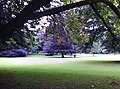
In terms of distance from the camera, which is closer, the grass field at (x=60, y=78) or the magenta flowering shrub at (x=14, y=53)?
the grass field at (x=60, y=78)

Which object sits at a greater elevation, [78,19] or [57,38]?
[78,19]

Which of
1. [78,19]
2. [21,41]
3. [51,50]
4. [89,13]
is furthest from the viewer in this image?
[51,50]

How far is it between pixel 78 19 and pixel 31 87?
6616 millimetres

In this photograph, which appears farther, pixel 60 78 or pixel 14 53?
pixel 14 53

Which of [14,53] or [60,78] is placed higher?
[14,53]

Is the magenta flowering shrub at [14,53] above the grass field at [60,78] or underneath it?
above

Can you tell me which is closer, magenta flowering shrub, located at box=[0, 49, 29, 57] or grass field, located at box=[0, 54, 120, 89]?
grass field, located at box=[0, 54, 120, 89]

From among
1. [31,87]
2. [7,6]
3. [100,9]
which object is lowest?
[31,87]

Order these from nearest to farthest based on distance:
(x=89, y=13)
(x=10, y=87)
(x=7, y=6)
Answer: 1. (x=10, y=87)
2. (x=89, y=13)
3. (x=7, y=6)

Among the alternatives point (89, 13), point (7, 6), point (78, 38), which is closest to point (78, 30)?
point (78, 38)

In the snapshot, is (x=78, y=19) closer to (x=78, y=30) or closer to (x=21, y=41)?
(x=78, y=30)

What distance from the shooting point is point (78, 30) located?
1461cm

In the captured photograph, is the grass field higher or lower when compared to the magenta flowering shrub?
lower

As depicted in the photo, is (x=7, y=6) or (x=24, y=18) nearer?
(x=24, y=18)
